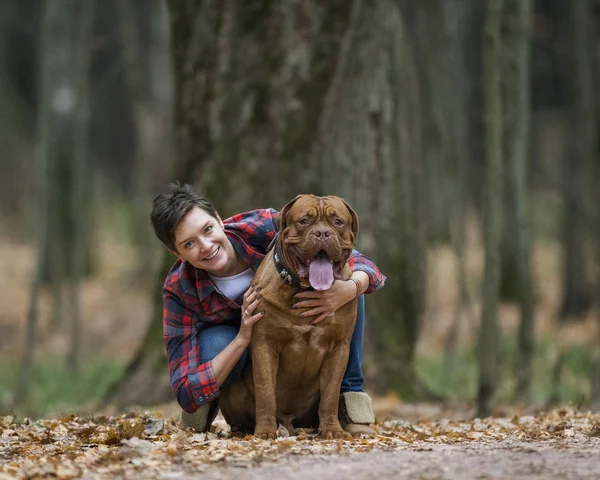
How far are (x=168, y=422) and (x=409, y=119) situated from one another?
587 cm

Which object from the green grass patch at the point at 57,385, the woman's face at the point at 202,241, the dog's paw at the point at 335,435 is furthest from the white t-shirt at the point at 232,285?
the green grass patch at the point at 57,385

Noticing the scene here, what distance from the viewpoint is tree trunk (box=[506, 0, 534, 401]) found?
8805 mm

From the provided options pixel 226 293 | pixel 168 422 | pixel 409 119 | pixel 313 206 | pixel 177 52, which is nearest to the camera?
pixel 313 206

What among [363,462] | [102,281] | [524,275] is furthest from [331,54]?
[102,281]

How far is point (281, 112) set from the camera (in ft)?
25.7

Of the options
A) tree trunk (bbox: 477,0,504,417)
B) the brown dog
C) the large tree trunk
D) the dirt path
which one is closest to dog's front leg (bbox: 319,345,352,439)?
the brown dog

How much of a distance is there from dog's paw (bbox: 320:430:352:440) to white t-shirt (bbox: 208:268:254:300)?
2.96ft

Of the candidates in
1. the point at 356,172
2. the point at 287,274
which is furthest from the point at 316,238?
the point at 356,172

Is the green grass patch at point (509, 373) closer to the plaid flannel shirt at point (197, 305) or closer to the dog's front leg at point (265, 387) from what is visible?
the plaid flannel shirt at point (197, 305)

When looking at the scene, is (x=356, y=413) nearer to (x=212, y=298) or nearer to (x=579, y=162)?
(x=212, y=298)

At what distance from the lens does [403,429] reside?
19.7ft

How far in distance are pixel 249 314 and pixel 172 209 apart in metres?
0.71

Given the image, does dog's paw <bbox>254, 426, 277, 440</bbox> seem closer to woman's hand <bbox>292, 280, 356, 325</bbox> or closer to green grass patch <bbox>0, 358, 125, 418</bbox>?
woman's hand <bbox>292, 280, 356, 325</bbox>

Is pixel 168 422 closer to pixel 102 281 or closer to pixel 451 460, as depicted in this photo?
pixel 451 460
